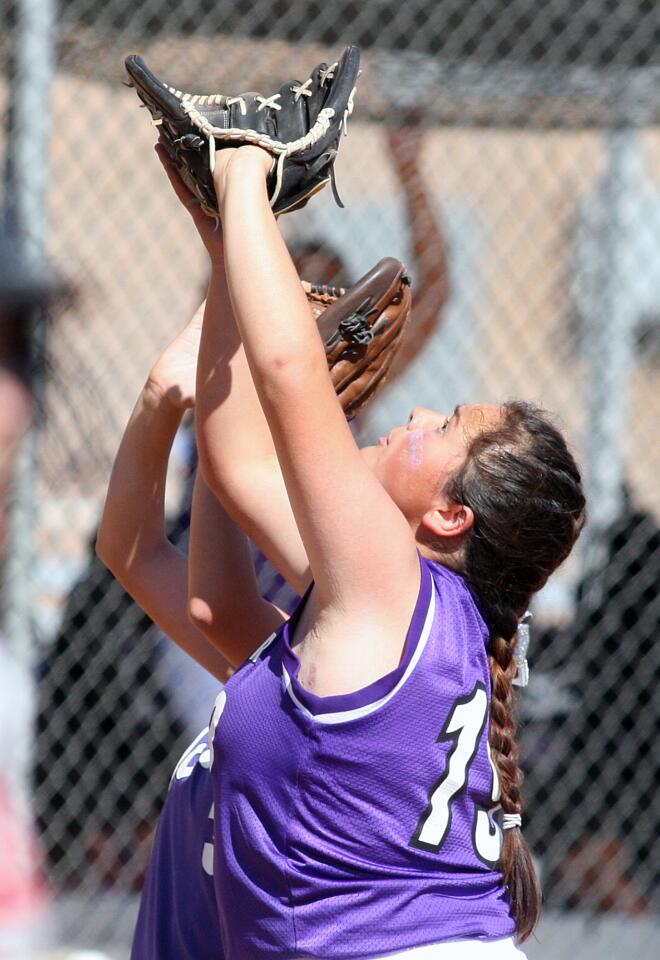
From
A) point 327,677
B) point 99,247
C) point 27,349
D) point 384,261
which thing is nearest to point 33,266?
point 27,349

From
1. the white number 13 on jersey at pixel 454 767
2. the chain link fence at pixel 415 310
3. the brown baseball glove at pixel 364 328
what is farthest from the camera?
the chain link fence at pixel 415 310

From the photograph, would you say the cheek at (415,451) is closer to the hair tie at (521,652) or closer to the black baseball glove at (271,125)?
the hair tie at (521,652)

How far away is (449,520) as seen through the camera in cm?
187

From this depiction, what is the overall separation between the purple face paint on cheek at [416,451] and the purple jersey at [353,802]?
22cm

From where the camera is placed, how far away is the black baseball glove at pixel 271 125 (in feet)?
5.64

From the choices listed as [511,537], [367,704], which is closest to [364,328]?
[511,537]

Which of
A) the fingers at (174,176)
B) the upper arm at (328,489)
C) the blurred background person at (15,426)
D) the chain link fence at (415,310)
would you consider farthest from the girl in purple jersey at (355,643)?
the chain link fence at (415,310)

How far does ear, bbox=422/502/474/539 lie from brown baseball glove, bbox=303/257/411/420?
0.32 m

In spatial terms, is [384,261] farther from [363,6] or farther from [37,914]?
[363,6]

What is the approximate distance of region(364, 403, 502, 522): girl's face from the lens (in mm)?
1892

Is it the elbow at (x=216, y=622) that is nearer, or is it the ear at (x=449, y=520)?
the ear at (x=449, y=520)

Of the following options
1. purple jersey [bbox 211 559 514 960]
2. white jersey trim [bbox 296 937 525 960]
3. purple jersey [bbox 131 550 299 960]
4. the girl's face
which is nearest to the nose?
the girl's face

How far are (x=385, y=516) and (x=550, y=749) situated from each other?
3020 mm

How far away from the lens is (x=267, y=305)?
160cm
